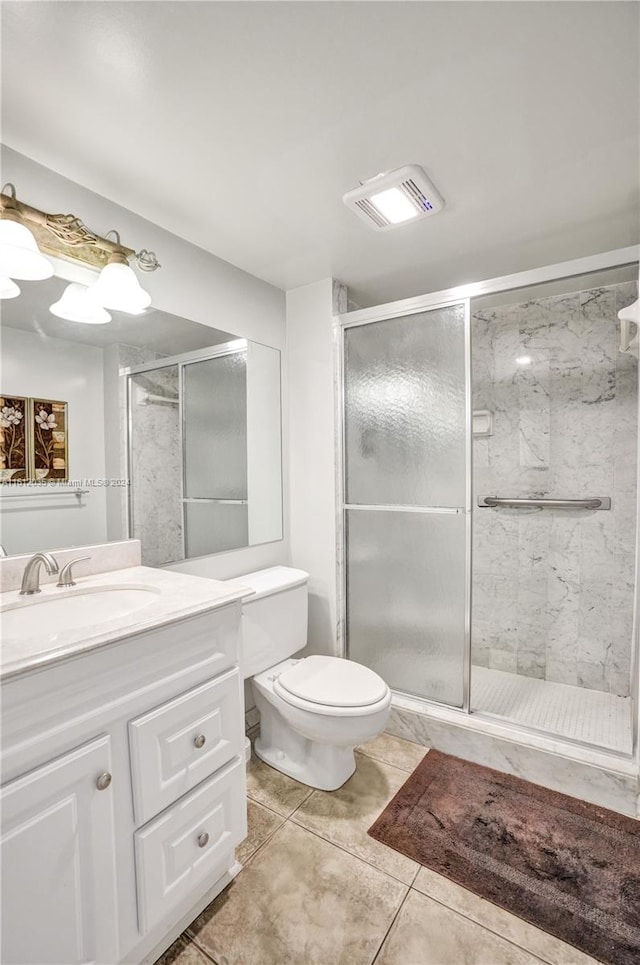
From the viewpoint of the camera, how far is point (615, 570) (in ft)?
7.73

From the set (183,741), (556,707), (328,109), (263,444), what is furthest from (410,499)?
(328,109)

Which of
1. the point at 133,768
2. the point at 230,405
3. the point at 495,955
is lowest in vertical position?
the point at 495,955

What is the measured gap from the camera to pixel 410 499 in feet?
7.00

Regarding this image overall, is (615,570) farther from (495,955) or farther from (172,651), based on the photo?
(172,651)

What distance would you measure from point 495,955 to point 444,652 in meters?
1.03

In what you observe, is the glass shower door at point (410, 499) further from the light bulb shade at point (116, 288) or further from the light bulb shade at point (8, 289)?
the light bulb shade at point (8, 289)

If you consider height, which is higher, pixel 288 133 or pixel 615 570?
pixel 288 133

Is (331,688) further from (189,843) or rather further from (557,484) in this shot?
(557,484)

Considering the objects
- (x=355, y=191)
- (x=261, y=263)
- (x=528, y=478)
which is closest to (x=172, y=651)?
(x=355, y=191)

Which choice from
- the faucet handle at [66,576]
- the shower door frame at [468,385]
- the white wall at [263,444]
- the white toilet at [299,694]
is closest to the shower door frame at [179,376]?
the white wall at [263,444]

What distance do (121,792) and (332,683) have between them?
905 millimetres

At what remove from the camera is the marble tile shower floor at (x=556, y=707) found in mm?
1915

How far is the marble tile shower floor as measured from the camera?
1.92 meters

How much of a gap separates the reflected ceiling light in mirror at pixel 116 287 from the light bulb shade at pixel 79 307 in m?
0.03
